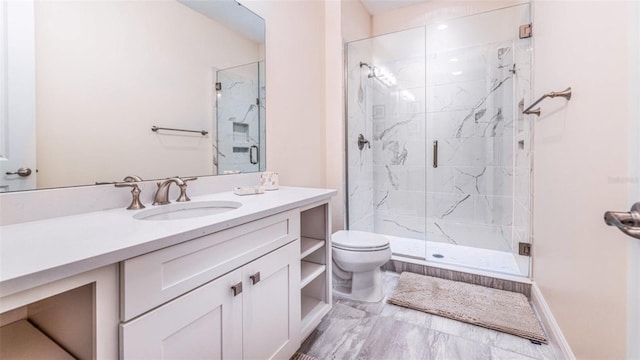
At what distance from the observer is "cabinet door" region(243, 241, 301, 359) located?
955mm

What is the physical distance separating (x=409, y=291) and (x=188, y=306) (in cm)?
161

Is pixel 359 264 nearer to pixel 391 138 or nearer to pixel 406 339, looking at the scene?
pixel 406 339

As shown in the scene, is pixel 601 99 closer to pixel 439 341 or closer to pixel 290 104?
pixel 439 341

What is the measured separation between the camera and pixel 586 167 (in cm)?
107

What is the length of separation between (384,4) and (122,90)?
272cm

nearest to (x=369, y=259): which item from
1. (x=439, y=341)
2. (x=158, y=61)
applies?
(x=439, y=341)

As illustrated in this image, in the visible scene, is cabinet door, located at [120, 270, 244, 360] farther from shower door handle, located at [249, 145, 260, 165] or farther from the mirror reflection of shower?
the mirror reflection of shower

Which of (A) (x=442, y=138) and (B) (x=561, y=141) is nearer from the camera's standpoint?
(B) (x=561, y=141)

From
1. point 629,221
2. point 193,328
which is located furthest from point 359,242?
point 629,221

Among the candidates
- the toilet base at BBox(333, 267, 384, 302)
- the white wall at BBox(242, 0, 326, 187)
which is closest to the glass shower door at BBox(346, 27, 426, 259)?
the white wall at BBox(242, 0, 326, 187)

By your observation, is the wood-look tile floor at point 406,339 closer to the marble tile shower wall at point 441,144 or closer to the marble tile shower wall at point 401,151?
the marble tile shower wall at point 441,144

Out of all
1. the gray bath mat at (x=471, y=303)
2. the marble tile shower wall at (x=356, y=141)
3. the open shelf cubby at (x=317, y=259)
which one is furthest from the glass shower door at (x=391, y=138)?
the open shelf cubby at (x=317, y=259)

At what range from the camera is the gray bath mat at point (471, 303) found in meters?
1.53

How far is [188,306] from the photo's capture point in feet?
2.43
